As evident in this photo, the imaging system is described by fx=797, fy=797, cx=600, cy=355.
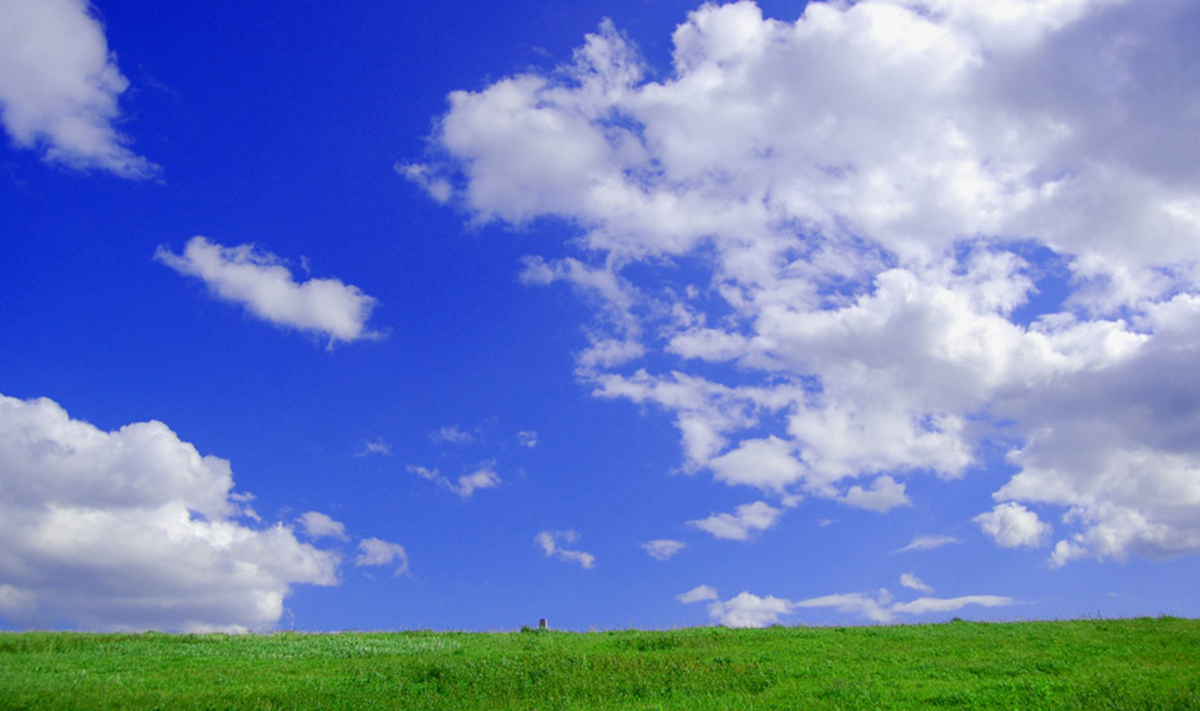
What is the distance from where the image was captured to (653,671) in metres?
30.0

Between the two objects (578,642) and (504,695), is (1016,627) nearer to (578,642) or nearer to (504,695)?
(578,642)

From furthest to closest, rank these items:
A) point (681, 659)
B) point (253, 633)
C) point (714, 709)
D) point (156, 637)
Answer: point (253, 633)
point (156, 637)
point (681, 659)
point (714, 709)

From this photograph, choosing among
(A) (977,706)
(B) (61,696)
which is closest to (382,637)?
(B) (61,696)

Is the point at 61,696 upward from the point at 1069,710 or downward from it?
upward

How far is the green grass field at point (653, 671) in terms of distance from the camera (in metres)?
25.0

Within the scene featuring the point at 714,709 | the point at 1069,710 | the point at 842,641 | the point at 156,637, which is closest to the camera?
the point at 1069,710

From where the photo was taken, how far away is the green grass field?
2505 centimetres

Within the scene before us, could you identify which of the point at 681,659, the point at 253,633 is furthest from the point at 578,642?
the point at 253,633

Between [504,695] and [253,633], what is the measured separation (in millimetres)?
24592

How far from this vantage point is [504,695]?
92.5 feet

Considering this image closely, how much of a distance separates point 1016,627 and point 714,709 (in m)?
23.8

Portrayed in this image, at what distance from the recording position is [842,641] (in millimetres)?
36750

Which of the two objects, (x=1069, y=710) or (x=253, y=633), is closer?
(x=1069, y=710)

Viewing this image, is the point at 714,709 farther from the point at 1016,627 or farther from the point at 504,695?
the point at 1016,627
